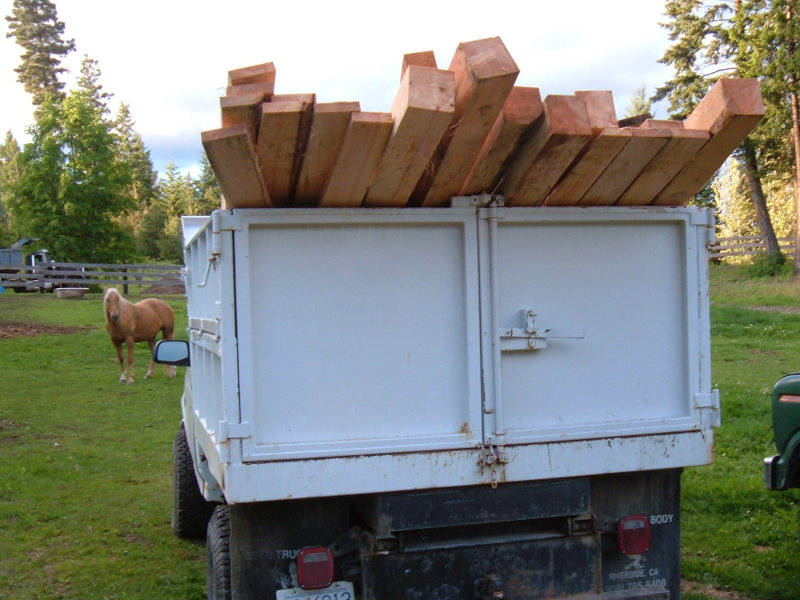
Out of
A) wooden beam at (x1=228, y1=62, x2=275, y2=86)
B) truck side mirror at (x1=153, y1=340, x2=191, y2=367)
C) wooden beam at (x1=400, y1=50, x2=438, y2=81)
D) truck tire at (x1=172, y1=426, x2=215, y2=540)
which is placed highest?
Result: wooden beam at (x1=400, y1=50, x2=438, y2=81)

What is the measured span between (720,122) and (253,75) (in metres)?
1.84

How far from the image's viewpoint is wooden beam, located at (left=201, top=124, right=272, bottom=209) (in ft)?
9.77

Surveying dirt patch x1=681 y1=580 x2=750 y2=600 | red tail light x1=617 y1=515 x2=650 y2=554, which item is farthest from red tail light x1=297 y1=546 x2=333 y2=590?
dirt patch x1=681 y1=580 x2=750 y2=600

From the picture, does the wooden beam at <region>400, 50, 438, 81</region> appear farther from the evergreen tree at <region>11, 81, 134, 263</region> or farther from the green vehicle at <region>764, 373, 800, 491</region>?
the evergreen tree at <region>11, 81, 134, 263</region>

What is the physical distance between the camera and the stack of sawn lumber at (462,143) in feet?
9.86

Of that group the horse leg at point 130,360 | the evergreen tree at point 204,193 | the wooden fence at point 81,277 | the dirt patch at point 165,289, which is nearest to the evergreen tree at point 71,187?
the wooden fence at point 81,277

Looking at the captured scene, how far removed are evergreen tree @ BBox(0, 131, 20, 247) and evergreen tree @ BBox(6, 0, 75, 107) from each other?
502cm

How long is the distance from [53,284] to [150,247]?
1040 inches

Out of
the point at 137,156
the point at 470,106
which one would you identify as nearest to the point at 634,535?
the point at 470,106

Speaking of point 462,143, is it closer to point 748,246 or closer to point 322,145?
point 322,145

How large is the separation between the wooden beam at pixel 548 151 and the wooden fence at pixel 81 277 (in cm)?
2934

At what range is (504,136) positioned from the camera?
10.9ft

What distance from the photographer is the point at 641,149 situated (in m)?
3.42

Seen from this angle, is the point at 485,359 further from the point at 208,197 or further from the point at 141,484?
the point at 208,197
